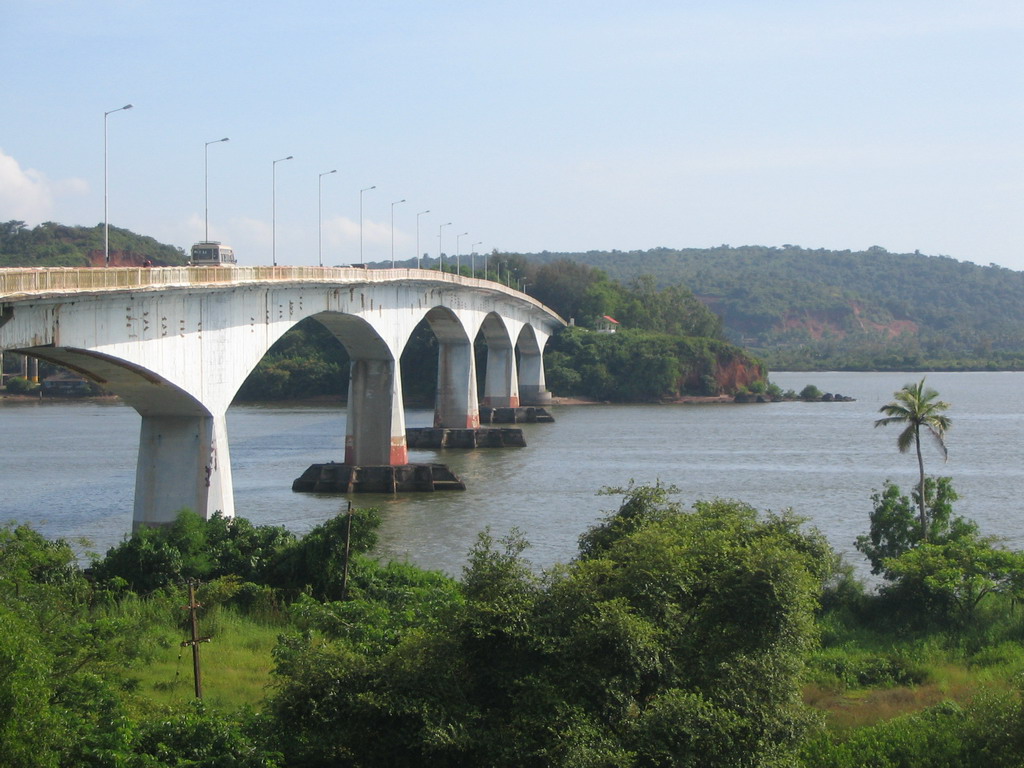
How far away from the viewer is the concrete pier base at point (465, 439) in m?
63.8

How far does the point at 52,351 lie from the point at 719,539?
15135 mm

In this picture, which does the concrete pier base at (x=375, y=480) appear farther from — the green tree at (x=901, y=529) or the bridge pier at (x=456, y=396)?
the bridge pier at (x=456, y=396)

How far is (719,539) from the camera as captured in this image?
1570cm

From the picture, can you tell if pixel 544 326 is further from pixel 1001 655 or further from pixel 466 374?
pixel 1001 655

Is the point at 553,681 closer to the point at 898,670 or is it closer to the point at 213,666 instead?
the point at 213,666

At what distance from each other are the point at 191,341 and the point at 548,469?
81.3ft

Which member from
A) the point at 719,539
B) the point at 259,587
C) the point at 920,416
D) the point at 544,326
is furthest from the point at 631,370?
the point at 719,539

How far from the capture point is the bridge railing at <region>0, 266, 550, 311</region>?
22062 mm

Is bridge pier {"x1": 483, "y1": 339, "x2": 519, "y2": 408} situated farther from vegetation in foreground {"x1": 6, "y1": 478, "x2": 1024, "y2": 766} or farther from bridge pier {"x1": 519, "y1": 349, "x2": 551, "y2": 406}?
vegetation in foreground {"x1": 6, "y1": 478, "x2": 1024, "y2": 766}

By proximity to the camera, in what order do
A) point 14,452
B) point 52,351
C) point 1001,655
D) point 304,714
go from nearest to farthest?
1. point 304,714
2. point 1001,655
3. point 52,351
4. point 14,452

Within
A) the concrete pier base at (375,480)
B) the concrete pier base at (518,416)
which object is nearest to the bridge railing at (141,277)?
the concrete pier base at (375,480)

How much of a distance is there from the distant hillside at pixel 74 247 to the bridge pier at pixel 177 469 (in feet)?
164

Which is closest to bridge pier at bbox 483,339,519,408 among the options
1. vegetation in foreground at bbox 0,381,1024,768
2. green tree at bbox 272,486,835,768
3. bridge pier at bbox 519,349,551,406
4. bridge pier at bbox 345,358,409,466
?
bridge pier at bbox 519,349,551,406

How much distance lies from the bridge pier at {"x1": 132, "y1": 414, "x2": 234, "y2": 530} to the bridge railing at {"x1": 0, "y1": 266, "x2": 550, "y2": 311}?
367 centimetres
